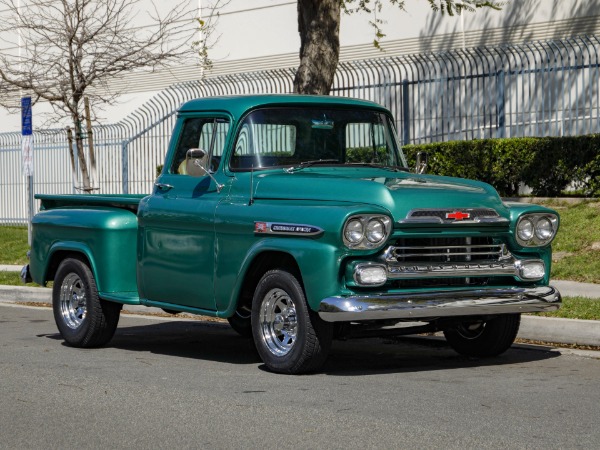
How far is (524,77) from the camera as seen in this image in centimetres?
2081

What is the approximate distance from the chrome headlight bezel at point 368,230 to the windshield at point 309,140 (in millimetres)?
1316

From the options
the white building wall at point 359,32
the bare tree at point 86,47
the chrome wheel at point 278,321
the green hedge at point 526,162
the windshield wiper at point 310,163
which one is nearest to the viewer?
the chrome wheel at point 278,321

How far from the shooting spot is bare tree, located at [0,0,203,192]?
2288 centimetres

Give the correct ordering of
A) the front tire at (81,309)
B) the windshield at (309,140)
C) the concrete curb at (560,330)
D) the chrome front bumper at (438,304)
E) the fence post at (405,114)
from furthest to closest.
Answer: the fence post at (405,114) < the front tire at (81,309) < the concrete curb at (560,330) < the windshield at (309,140) < the chrome front bumper at (438,304)

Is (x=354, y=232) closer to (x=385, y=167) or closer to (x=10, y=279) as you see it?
(x=385, y=167)

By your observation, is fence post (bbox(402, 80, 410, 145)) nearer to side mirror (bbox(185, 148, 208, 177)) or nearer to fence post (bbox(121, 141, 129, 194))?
fence post (bbox(121, 141, 129, 194))

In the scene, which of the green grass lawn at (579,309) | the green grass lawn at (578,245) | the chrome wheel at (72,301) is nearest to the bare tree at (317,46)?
the green grass lawn at (578,245)

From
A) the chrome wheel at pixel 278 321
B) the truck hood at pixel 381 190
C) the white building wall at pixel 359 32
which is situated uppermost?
the white building wall at pixel 359 32

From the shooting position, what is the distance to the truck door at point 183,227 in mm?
9758

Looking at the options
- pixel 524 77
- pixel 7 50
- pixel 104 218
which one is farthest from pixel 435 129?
pixel 7 50

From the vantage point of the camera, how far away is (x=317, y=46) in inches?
689

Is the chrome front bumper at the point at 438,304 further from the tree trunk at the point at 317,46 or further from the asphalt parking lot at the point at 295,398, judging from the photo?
the tree trunk at the point at 317,46

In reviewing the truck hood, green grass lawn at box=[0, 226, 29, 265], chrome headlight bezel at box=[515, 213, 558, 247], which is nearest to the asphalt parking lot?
chrome headlight bezel at box=[515, 213, 558, 247]

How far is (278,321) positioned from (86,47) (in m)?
23.6
